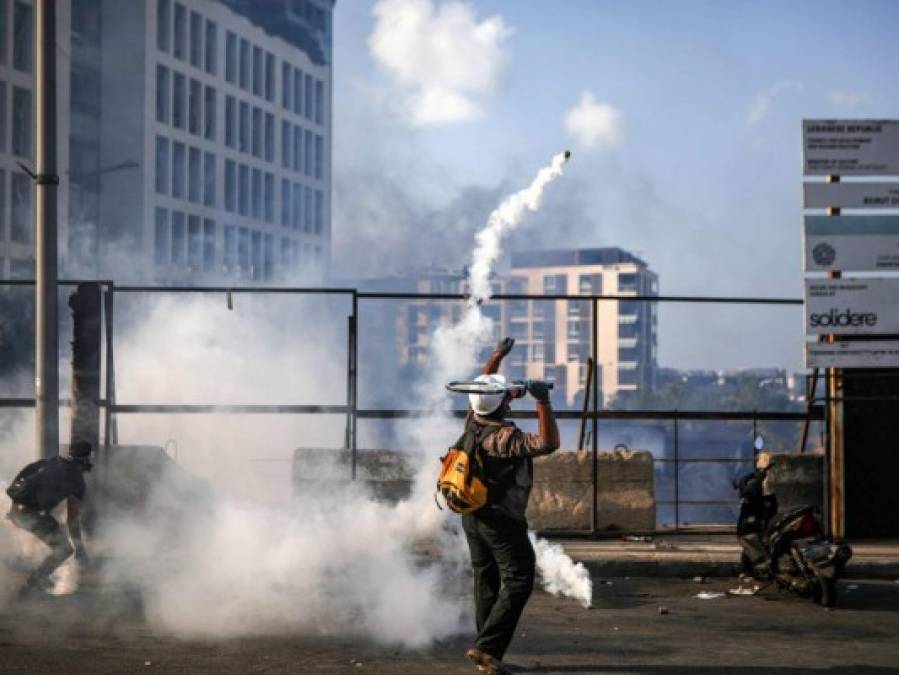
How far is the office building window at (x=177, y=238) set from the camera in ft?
222

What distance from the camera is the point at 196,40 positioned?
7294cm

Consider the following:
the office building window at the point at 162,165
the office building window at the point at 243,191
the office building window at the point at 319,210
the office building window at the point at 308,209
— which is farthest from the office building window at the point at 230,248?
the office building window at the point at 319,210

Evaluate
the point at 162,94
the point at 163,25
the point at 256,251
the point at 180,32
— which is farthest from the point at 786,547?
the point at 256,251

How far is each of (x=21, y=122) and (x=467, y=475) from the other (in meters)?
51.4

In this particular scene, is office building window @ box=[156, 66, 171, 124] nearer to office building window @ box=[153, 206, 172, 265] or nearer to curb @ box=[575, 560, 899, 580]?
office building window @ box=[153, 206, 172, 265]

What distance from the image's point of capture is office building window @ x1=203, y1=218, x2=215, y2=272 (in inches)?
2825

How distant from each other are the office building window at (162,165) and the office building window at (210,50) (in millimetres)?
7345

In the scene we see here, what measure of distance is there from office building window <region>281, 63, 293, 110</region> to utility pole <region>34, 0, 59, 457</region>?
70479mm

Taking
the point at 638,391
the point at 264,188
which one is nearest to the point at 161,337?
the point at 638,391

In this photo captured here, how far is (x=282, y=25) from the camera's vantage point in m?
79.4

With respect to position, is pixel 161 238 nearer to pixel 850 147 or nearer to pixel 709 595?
pixel 850 147

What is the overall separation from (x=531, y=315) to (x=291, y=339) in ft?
29.6

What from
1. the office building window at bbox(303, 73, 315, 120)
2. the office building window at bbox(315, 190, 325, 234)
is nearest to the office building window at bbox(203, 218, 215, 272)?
the office building window at bbox(315, 190, 325, 234)

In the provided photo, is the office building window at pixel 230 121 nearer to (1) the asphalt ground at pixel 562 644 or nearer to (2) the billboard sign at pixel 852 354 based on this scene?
(2) the billboard sign at pixel 852 354
